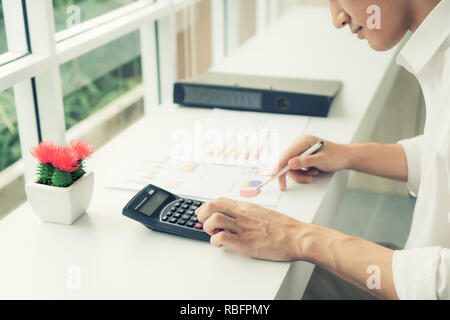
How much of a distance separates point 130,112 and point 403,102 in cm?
119

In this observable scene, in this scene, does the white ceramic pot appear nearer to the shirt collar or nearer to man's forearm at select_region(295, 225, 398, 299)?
man's forearm at select_region(295, 225, 398, 299)

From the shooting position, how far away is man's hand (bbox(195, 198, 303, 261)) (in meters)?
0.81

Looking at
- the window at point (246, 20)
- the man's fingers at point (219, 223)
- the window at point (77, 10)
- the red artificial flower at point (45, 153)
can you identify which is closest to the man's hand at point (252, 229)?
the man's fingers at point (219, 223)

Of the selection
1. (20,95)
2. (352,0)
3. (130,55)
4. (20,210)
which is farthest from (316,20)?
(20,210)

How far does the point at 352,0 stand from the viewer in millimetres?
978

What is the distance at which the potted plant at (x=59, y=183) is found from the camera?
866 millimetres

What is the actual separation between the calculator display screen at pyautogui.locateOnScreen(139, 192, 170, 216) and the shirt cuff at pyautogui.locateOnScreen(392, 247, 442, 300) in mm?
366

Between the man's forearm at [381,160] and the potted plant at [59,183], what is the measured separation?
1.75ft

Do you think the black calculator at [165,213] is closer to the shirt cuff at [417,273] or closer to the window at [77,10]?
the shirt cuff at [417,273]

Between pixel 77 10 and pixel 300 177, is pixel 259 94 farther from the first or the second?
pixel 77 10

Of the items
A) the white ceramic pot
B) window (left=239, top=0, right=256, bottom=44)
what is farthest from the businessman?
window (left=239, top=0, right=256, bottom=44)

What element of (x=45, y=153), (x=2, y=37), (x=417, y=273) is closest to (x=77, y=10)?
(x=2, y=37)

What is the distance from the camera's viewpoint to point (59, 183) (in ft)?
2.85
